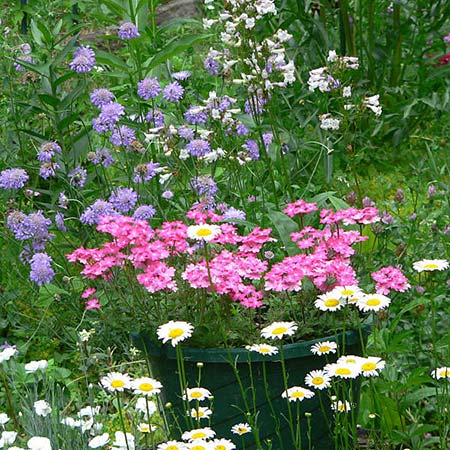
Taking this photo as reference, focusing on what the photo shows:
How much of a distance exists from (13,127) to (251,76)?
1.22m

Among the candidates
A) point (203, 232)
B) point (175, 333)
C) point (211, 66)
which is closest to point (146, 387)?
point (175, 333)

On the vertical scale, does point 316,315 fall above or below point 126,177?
below

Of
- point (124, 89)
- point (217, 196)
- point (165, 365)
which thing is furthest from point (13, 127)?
point (165, 365)

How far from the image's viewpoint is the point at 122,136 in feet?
10.7

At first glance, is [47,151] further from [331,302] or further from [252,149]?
[331,302]

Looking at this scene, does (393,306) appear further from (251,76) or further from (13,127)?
(13,127)

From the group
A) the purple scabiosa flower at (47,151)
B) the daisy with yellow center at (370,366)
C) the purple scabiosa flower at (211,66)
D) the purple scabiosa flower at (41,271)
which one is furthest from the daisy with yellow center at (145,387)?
the purple scabiosa flower at (211,66)

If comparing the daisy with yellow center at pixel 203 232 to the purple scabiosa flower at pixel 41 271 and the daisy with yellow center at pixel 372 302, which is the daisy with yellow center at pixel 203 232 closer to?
the daisy with yellow center at pixel 372 302

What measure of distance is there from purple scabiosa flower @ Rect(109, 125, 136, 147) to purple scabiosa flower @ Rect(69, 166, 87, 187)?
0.49ft

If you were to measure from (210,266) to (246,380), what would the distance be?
0.33 m

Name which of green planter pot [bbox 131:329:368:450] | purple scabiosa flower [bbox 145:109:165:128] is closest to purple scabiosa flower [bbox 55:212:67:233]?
purple scabiosa flower [bbox 145:109:165:128]

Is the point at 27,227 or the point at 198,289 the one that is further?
the point at 27,227

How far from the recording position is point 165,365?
8.48ft

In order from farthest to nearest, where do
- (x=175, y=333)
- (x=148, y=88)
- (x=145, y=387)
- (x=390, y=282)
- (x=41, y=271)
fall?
1. (x=148, y=88)
2. (x=41, y=271)
3. (x=390, y=282)
4. (x=175, y=333)
5. (x=145, y=387)
